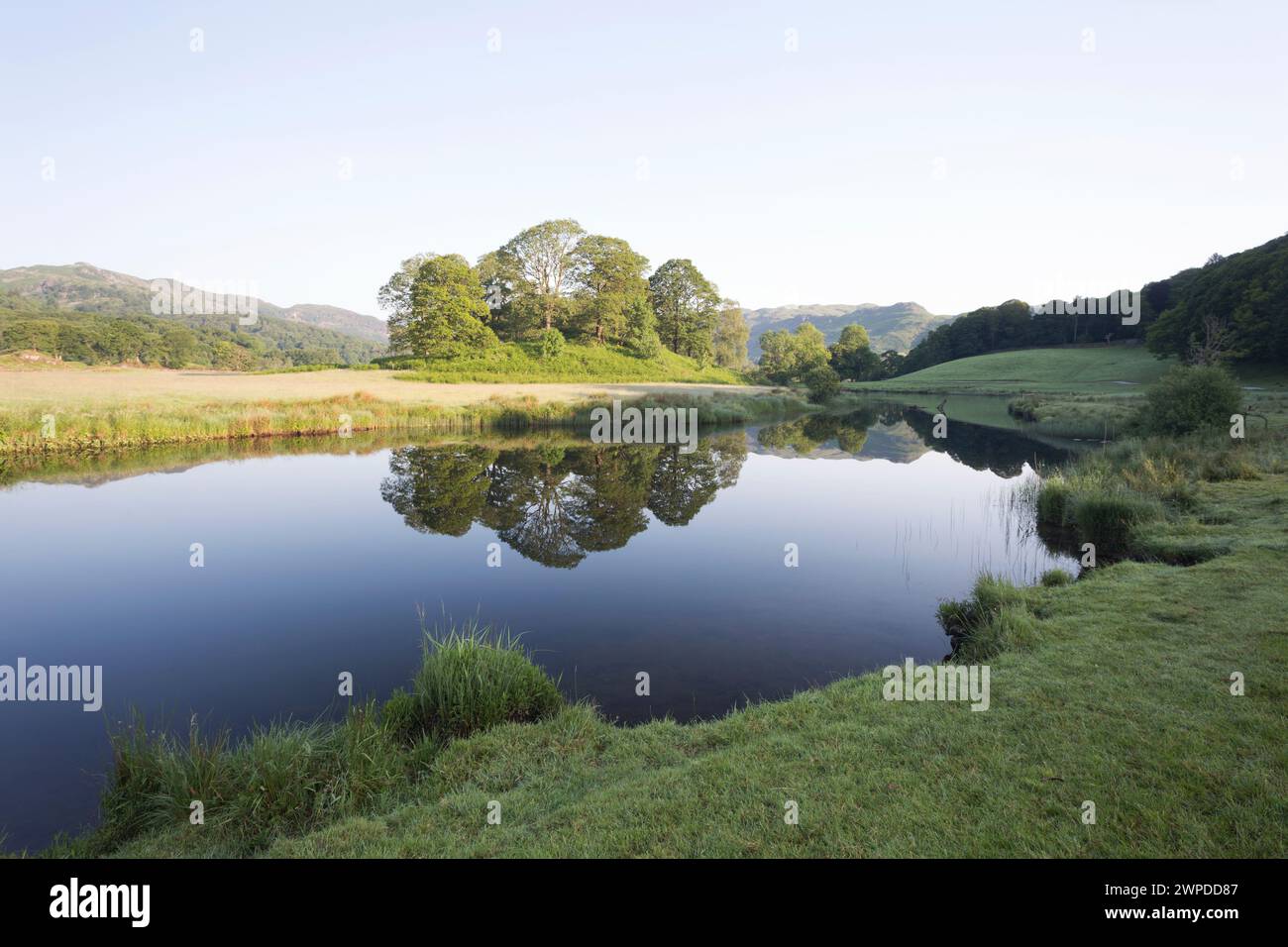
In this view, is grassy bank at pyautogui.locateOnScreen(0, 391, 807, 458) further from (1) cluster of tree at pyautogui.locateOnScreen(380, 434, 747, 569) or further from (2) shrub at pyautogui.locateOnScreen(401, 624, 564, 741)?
(2) shrub at pyautogui.locateOnScreen(401, 624, 564, 741)

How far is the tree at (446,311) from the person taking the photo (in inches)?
2633

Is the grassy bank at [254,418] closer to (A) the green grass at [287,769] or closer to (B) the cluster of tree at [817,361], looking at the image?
(A) the green grass at [287,769]

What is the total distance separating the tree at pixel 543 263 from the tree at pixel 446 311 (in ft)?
31.4

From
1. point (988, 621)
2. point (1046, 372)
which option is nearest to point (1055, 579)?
point (988, 621)

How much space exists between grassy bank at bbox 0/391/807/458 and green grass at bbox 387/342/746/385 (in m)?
18.6

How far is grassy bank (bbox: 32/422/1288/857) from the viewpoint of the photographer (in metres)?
4.25

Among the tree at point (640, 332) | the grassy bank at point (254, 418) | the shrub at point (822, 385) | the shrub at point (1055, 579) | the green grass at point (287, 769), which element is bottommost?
the green grass at point (287, 769)

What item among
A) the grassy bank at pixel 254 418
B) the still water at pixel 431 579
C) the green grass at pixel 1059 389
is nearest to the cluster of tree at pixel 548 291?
the grassy bank at pixel 254 418

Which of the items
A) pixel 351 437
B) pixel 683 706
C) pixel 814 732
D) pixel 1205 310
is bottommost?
pixel 683 706

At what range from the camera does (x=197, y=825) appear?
16.3 ft
